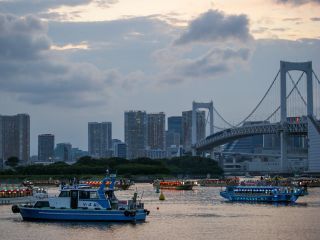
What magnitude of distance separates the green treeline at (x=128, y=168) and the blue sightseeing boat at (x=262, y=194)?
59760 millimetres

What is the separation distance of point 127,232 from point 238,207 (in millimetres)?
21250

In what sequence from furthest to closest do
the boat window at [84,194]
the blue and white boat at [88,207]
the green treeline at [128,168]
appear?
the green treeline at [128,168] → the boat window at [84,194] → the blue and white boat at [88,207]

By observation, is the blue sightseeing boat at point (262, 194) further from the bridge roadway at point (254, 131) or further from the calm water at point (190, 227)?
the bridge roadway at point (254, 131)

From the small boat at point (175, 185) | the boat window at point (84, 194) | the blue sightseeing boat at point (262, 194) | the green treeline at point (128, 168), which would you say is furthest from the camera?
the green treeline at point (128, 168)

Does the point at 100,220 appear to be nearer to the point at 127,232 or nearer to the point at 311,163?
the point at 127,232

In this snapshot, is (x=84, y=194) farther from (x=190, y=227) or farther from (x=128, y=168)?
(x=128, y=168)

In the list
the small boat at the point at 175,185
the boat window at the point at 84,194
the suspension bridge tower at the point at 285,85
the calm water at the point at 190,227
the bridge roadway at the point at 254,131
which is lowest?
the calm water at the point at 190,227

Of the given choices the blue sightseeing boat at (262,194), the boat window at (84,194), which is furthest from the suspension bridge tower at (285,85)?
the boat window at (84,194)

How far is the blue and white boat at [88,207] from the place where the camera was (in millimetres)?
44000

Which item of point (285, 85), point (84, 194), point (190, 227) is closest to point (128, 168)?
point (285, 85)

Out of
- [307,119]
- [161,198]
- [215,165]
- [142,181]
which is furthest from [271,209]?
[215,165]

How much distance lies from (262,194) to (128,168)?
236ft

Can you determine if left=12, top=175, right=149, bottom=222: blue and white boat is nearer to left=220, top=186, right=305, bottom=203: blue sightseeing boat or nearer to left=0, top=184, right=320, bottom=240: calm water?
left=0, top=184, right=320, bottom=240: calm water

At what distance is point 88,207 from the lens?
4444cm
